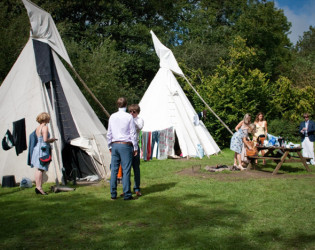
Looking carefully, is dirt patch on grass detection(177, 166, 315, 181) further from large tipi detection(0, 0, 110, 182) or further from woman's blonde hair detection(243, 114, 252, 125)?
large tipi detection(0, 0, 110, 182)

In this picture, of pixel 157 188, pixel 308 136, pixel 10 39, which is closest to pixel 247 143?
pixel 308 136

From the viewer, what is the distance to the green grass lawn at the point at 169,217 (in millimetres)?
4141

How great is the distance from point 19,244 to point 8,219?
130cm

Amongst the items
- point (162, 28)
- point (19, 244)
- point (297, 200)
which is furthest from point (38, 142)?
point (162, 28)

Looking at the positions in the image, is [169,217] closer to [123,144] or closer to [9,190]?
[123,144]

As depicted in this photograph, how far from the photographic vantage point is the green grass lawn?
4141mm

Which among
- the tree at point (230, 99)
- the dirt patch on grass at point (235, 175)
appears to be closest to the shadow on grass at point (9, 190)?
the dirt patch on grass at point (235, 175)

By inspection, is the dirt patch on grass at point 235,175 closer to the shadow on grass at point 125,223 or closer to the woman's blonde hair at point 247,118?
the woman's blonde hair at point 247,118

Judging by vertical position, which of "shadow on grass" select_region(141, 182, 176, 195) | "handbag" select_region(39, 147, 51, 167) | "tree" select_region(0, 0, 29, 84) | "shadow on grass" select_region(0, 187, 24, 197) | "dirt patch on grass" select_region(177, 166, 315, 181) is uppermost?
"tree" select_region(0, 0, 29, 84)

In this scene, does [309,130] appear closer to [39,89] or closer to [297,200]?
[297,200]

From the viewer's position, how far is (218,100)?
20031mm

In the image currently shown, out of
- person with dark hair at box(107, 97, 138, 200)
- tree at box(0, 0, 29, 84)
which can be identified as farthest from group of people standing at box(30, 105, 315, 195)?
tree at box(0, 0, 29, 84)

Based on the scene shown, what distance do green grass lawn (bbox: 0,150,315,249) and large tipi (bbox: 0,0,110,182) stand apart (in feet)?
3.54

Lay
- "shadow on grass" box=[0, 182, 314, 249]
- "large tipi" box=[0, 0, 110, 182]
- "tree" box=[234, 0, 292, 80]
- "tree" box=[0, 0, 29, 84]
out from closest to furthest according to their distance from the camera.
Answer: "shadow on grass" box=[0, 182, 314, 249], "large tipi" box=[0, 0, 110, 182], "tree" box=[0, 0, 29, 84], "tree" box=[234, 0, 292, 80]
